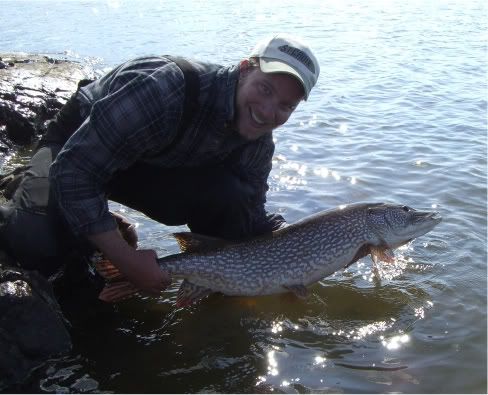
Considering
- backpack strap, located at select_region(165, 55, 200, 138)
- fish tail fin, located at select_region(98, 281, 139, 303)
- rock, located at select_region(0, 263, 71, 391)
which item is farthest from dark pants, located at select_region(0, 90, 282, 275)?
backpack strap, located at select_region(165, 55, 200, 138)

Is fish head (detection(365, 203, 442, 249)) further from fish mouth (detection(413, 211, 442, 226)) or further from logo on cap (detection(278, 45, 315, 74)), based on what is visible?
logo on cap (detection(278, 45, 315, 74))

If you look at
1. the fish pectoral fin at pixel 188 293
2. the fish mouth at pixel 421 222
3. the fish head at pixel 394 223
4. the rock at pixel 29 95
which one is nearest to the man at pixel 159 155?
the fish pectoral fin at pixel 188 293

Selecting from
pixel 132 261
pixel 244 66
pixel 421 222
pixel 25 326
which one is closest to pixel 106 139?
pixel 132 261

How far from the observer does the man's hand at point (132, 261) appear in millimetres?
3639

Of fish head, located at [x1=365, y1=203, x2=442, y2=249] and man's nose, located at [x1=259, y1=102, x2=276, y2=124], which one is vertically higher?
man's nose, located at [x1=259, y1=102, x2=276, y2=124]

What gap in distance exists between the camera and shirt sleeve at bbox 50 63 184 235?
3.49 m

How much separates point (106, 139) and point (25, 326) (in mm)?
1341

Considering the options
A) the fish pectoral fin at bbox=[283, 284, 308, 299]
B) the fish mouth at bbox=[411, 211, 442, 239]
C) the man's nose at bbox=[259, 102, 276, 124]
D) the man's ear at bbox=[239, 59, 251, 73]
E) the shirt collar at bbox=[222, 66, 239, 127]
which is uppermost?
the man's ear at bbox=[239, 59, 251, 73]

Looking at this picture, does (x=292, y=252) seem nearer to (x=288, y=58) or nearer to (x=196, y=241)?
(x=196, y=241)

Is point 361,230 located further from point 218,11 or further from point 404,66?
point 218,11

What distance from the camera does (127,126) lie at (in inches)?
138

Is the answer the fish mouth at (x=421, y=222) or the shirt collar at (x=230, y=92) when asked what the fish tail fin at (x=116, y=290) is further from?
the fish mouth at (x=421, y=222)

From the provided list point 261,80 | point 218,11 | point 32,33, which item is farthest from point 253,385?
point 218,11

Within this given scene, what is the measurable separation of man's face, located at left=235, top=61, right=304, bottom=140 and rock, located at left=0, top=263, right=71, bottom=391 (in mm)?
1816
